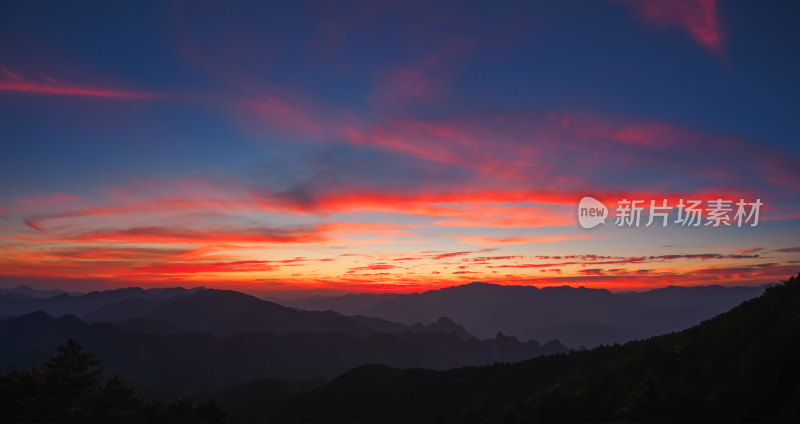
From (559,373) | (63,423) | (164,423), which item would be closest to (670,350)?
(559,373)

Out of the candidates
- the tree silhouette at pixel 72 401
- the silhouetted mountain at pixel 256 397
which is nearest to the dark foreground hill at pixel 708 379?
the tree silhouette at pixel 72 401

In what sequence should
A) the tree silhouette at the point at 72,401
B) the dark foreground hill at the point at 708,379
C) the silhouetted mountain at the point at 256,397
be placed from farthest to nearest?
the silhouetted mountain at the point at 256,397
the tree silhouette at the point at 72,401
the dark foreground hill at the point at 708,379

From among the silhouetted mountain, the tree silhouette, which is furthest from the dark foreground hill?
the silhouetted mountain

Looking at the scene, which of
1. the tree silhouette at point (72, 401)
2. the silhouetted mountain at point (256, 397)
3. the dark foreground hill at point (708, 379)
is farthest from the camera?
the silhouetted mountain at point (256, 397)

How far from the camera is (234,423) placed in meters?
48.8

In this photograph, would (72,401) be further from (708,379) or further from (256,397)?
(256,397)

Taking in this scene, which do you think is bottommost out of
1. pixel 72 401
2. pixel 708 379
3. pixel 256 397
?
pixel 256 397

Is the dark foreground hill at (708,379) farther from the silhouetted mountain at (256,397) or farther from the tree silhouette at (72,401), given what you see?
the silhouetted mountain at (256,397)

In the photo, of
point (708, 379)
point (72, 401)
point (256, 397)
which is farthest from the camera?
point (256, 397)

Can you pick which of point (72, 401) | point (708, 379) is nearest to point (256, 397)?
point (72, 401)

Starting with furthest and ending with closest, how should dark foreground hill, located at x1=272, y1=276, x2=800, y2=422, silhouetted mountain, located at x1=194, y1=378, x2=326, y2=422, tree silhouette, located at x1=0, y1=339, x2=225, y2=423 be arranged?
silhouetted mountain, located at x1=194, y1=378, x2=326, y2=422 < tree silhouette, located at x1=0, y1=339, x2=225, y2=423 < dark foreground hill, located at x1=272, y1=276, x2=800, y2=422

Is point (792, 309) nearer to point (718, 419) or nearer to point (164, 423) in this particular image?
point (718, 419)

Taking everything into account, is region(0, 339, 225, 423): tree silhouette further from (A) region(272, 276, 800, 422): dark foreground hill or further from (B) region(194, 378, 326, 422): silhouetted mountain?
(B) region(194, 378, 326, 422): silhouetted mountain

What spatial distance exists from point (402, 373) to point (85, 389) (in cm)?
11069
